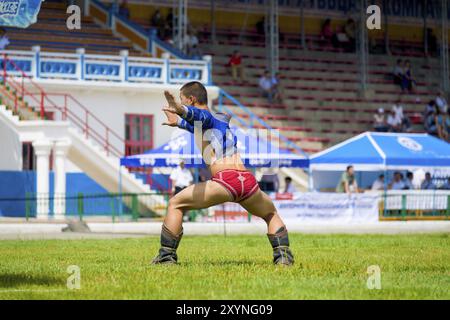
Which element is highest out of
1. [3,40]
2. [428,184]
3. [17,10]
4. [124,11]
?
[124,11]

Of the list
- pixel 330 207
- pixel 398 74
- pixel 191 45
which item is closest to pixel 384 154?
pixel 330 207

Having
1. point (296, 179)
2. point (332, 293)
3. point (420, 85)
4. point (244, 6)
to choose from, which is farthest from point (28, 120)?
point (332, 293)

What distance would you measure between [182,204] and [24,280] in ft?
7.73

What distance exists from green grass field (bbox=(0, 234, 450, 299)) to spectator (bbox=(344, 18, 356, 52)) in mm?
31908

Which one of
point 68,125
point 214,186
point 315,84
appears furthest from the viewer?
point 315,84

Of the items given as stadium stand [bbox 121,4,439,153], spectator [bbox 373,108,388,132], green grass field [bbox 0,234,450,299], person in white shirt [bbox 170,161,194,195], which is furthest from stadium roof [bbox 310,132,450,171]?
green grass field [bbox 0,234,450,299]

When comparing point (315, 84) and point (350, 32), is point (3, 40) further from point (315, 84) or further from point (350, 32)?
point (350, 32)

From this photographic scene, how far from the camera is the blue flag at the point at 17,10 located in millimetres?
25356

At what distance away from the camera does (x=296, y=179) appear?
A: 133ft

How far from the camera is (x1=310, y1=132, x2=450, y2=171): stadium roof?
34219mm

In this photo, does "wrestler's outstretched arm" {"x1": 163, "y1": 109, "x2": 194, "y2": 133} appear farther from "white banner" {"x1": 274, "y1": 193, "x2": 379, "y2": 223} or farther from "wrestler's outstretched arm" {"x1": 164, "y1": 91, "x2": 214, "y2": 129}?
"white banner" {"x1": 274, "y1": 193, "x2": 379, "y2": 223}

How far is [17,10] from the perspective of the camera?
88.9ft
